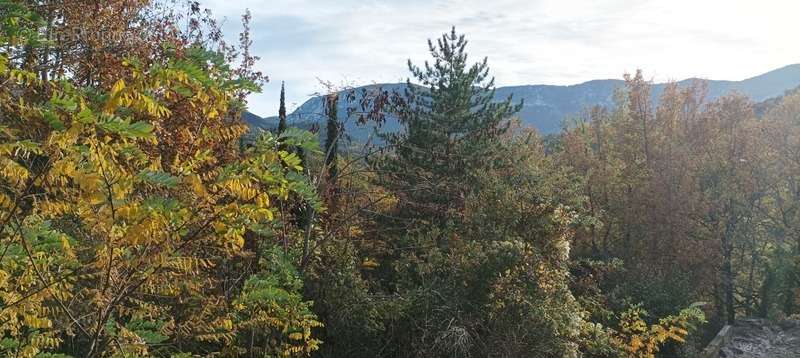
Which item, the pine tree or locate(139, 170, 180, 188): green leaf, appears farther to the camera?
the pine tree

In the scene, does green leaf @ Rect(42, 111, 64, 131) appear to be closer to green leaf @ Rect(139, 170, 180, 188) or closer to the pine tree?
green leaf @ Rect(139, 170, 180, 188)

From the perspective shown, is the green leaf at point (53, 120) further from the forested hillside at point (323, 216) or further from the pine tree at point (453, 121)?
the pine tree at point (453, 121)

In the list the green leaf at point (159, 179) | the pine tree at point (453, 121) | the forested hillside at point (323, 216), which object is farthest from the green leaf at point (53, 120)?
the pine tree at point (453, 121)

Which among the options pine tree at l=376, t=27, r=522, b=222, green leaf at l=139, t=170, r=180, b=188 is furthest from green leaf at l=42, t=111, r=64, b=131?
pine tree at l=376, t=27, r=522, b=222

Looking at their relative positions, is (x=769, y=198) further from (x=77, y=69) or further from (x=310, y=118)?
(x=77, y=69)

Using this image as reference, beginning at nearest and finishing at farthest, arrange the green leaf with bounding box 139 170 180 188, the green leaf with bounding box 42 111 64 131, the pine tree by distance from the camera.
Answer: the green leaf with bounding box 42 111 64 131 → the green leaf with bounding box 139 170 180 188 → the pine tree

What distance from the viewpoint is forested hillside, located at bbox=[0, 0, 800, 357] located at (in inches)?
125

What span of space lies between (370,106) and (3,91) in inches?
211

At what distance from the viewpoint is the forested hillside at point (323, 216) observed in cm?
317


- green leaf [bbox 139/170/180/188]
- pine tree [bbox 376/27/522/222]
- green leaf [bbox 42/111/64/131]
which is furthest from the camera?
pine tree [bbox 376/27/522/222]

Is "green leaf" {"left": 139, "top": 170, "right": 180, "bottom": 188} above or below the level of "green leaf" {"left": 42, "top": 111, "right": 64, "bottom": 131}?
below

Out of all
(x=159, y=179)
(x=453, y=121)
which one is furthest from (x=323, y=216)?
(x=453, y=121)

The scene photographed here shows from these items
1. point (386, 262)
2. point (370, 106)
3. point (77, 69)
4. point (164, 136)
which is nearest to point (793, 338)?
point (386, 262)

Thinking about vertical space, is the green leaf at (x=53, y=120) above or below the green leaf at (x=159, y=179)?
above
